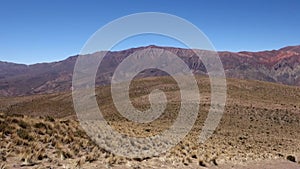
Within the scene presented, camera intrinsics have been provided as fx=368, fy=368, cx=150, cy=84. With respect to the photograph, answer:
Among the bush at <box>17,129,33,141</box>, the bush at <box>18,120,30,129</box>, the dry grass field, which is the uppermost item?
the bush at <box>18,120,30,129</box>

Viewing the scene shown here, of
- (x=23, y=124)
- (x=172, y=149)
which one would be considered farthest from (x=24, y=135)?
(x=172, y=149)

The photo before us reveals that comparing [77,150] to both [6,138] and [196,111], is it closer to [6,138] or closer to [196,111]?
[6,138]

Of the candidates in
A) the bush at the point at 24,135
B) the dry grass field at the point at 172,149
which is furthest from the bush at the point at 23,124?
the bush at the point at 24,135

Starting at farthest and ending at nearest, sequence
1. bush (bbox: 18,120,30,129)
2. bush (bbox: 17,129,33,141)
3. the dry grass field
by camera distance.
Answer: bush (bbox: 18,120,30,129) → bush (bbox: 17,129,33,141) → the dry grass field

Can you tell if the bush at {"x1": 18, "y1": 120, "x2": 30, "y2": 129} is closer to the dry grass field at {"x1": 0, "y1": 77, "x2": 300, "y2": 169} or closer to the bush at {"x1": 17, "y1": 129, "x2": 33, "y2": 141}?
the dry grass field at {"x1": 0, "y1": 77, "x2": 300, "y2": 169}

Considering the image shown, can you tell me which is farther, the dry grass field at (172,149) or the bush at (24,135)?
the bush at (24,135)

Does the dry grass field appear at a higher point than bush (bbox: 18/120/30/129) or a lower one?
lower

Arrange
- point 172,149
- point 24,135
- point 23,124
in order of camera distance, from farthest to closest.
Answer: point 172,149 → point 23,124 → point 24,135

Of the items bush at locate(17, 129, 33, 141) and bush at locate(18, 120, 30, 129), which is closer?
bush at locate(17, 129, 33, 141)

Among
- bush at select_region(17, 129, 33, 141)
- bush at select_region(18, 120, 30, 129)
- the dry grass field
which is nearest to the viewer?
the dry grass field

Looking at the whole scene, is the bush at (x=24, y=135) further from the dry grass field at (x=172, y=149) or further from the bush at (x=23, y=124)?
the bush at (x=23, y=124)

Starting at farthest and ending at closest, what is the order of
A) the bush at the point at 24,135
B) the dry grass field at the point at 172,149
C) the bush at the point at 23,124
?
the bush at the point at 23,124, the bush at the point at 24,135, the dry grass field at the point at 172,149

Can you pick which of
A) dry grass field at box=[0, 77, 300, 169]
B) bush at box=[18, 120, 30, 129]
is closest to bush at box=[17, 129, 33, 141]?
dry grass field at box=[0, 77, 300, 169]

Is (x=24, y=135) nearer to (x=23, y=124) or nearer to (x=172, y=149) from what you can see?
(x=23, y=124)
